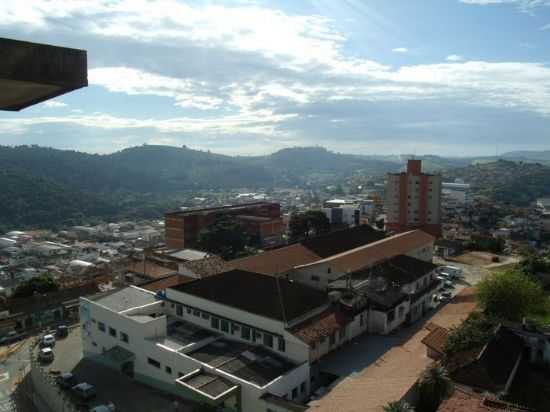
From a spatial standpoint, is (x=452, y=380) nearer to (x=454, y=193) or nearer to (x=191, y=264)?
(x=191, y=264)

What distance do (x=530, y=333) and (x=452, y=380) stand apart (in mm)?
5508

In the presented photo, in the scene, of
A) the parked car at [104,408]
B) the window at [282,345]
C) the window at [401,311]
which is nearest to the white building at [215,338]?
the window at [282,345]

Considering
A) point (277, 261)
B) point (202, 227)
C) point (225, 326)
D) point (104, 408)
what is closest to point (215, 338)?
point (225, 326)

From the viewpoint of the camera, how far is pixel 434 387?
49.7ft

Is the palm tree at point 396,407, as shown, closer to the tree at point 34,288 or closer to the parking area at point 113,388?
the parking area at point 113,388

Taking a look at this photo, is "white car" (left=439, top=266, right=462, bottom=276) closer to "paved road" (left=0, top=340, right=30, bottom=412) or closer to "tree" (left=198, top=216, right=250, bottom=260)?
"tree" (left=198, top=216, right=250, bottom=260)

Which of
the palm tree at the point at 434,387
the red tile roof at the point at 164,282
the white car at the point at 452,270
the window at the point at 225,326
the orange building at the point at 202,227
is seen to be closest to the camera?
the palm tree at the point at 434,387

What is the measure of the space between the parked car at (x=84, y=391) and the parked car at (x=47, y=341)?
6.76 meters

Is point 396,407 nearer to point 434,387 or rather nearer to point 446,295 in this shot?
point 434,387

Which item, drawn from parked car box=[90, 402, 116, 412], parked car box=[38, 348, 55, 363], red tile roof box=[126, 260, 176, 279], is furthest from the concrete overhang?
red tile roof box=[126, 260, 176, 279]

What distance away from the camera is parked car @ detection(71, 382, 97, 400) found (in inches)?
752

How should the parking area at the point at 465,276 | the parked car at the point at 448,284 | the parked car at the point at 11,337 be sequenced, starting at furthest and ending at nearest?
the parked car at the point at 448,284, the parking area at the point at 465,276, the parked car at the point at 11,337

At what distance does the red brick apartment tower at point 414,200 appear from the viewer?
5500 cm

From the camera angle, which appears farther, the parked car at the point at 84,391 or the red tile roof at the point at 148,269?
the red tile roof at the point at 148,269
